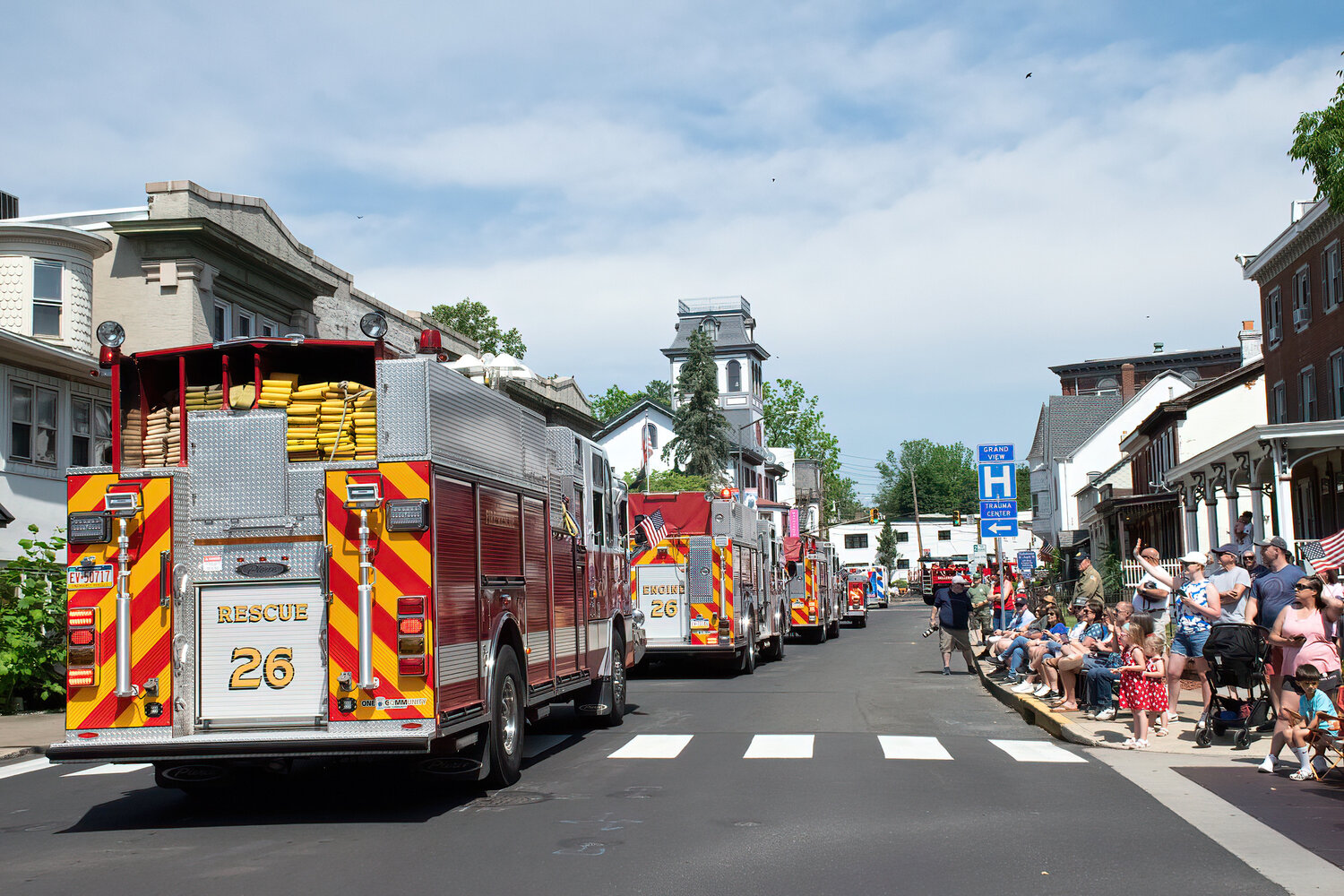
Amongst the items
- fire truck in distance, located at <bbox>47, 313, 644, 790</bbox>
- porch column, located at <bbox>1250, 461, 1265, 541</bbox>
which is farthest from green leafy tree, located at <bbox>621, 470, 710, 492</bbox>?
fire truck in distance, located at <bbox>47, 313, 644, 790</bbox>

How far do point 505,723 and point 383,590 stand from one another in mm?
2179

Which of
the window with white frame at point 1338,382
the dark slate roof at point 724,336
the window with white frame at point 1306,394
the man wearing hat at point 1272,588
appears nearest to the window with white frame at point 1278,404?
the window with white frame at point 1306,394

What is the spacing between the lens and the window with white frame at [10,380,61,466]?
2191cm

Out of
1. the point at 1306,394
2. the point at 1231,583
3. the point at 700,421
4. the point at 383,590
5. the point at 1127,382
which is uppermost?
the point at 1127,382

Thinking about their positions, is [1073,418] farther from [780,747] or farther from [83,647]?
[83,647]

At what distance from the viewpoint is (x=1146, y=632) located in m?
12.4

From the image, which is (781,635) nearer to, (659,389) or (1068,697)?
(1068,697)

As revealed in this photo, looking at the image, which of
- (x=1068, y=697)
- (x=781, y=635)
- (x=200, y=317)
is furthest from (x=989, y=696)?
(x=200, y=317)

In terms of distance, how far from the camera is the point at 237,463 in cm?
916

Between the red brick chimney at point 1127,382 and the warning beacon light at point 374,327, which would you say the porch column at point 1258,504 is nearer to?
the warning beacon light at point 374,327

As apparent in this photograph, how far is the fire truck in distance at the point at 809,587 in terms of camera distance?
107 ft

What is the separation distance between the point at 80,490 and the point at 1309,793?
9.00m

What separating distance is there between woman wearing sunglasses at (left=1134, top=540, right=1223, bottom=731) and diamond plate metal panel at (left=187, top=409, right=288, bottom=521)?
8.28m

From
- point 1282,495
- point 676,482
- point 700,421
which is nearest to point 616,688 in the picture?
point 1282,495
